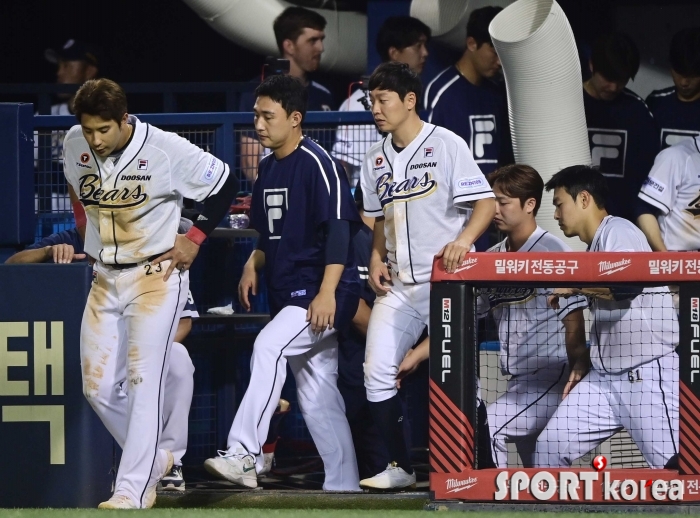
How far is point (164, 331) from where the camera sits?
4281mm

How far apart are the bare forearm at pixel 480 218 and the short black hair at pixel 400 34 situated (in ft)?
6.69

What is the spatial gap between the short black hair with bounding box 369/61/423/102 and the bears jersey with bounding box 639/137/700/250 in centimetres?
135

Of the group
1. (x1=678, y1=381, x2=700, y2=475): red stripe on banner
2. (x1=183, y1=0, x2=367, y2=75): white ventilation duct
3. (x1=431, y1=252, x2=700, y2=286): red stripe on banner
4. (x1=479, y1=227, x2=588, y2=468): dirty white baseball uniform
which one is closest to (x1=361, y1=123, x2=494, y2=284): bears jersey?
(x1=479, y1=227, x2=588, y2=468): dirty white baseball uniform

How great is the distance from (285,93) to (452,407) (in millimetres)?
1406

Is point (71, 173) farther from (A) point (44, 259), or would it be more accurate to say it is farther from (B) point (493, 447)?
(B) point (493, 447)

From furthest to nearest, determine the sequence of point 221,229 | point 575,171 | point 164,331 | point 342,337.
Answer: point 221,229 < point 342,337 < point 575,171 < point 164,331

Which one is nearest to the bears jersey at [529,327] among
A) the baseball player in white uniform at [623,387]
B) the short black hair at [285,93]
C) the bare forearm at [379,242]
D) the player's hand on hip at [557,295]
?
the player's hand on hip at [557,295]

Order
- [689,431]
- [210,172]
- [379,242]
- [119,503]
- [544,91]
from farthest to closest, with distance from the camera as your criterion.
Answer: [544,91] < [379,242] < [210,172] < [119,503] < [689,431]

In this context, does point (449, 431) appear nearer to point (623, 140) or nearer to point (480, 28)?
point (623, 140)

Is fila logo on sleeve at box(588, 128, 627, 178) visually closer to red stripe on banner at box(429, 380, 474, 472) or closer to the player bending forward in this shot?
the player bending forward

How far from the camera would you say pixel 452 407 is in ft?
12.8

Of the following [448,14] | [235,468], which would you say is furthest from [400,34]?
[235,468]

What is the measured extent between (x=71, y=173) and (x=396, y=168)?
1.18 m

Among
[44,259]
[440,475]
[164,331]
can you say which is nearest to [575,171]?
[440,475]
